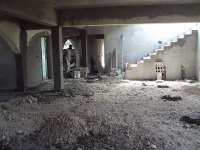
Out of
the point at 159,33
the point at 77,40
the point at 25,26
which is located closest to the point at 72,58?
the point at 77,40

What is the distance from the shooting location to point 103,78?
13969 mm

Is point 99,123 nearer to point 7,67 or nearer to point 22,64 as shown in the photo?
point 22,64

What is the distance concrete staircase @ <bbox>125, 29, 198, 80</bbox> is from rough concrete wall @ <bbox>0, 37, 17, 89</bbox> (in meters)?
5.99

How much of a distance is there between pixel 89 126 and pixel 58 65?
5.16 metres

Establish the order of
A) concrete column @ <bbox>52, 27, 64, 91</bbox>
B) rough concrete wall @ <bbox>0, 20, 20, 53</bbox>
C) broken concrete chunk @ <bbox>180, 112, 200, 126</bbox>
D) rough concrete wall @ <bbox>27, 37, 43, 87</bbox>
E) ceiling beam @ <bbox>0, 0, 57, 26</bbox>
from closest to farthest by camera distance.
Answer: broken concrete chunk @ <bbox>180, 112, 200, 126</bbox>
ceiling beam @ <bbox>0, 0, 57, 26</bbox>
rough concrete wall @ <bbox>0, 20, 20, 53</bbox>
concrete column @ <bbox>52, 27, 64, 91</bbox>
rough concrete wall @ <bbox>27, 37, 43, 87</bbox>

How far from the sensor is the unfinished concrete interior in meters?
5.02

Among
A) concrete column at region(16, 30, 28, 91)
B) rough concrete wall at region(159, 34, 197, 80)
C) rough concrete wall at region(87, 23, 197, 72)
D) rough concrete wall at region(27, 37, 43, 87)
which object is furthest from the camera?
rough concrete wall at region(87, 23, 197, 72)

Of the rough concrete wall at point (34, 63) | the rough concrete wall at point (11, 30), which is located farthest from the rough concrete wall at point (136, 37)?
the rough concrete wall at point (11, 30)

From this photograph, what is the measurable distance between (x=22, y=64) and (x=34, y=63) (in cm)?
174

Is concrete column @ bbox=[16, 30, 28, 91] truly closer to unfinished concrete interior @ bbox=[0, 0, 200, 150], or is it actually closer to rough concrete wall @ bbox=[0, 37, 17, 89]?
unfinished concrete interior @ bbox=[0, 0, 200, 150]

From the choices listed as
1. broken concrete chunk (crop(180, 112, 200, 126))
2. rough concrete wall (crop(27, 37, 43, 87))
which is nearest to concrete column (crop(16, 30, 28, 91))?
rough concrete wall (crop(27, 37, 43, 87))

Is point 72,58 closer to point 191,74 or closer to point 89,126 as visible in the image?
point 191,74

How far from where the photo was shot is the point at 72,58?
2041 cm

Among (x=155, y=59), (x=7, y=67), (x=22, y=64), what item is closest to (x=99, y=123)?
(x=22, y=64)
